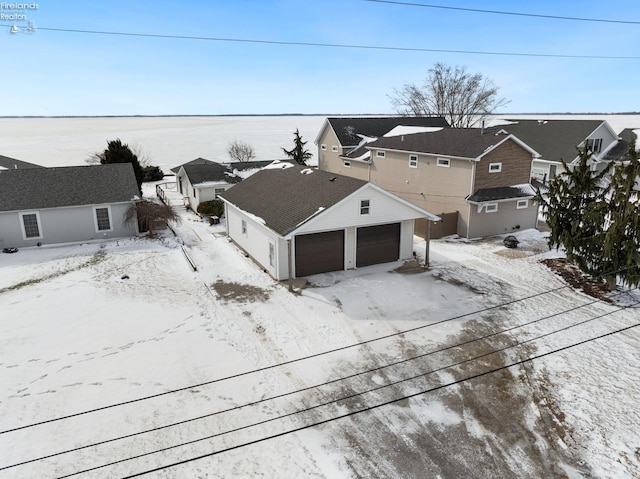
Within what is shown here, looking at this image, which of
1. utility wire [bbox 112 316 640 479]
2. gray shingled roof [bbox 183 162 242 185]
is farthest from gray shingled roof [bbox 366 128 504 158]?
utility wire [bbox 112 316 640 479]

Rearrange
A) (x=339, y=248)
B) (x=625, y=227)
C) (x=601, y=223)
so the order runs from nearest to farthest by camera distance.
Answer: (x=625, y=227) → (x=601, y=223) → (x=339, y=248)

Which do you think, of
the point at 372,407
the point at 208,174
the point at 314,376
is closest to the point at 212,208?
the point at 208,174

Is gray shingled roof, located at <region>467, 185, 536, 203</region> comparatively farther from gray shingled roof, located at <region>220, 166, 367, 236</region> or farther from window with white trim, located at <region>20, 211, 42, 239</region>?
window with white trim, located at <region>20, 211, 42, 239</region>

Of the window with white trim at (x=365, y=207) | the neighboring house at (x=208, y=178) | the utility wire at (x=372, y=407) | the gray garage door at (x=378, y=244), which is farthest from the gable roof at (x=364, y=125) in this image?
the utility wire at (x=372, y=407)

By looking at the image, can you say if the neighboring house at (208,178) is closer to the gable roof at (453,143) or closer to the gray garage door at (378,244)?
the gable roof at (453,143)

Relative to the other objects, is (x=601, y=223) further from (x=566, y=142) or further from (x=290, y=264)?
(x=566, y=142)
